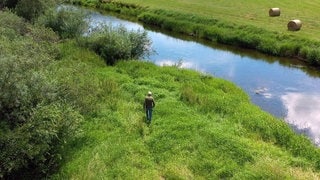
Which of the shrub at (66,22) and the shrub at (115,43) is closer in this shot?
the shrub at (115,43)

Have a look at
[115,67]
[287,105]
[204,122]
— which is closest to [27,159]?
[204,122]

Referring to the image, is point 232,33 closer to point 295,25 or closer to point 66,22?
point 295,25

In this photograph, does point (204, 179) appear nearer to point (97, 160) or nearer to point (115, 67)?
point (97, 160)

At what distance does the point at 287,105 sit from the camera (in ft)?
103

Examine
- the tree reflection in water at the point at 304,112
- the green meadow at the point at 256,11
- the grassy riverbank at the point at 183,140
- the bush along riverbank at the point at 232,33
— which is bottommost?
the tree reflection in water at the point at 304,112

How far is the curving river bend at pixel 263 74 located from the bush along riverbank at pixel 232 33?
1035mm

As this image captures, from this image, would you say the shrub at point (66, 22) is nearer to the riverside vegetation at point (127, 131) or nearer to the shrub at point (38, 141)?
the riverside vegetation at point (127, 131)

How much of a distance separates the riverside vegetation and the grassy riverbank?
0.17 feet

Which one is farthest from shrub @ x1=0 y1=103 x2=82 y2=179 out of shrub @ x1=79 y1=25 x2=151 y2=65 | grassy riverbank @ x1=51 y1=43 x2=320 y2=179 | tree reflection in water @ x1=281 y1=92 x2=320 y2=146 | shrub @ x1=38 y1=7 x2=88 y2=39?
shrub @ x1=38 y1=7 x2=88 y2=39

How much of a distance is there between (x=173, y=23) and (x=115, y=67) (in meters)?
21.5

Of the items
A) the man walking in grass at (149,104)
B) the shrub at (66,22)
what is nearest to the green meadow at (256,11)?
the shrub at (66,22)

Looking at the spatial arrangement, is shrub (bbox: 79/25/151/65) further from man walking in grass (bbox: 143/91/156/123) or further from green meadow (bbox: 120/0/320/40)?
green meadow (bbox: 120/0/320/40)

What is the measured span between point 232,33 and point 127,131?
2818 centimetres

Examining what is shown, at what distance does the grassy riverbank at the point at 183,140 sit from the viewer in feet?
64.7
